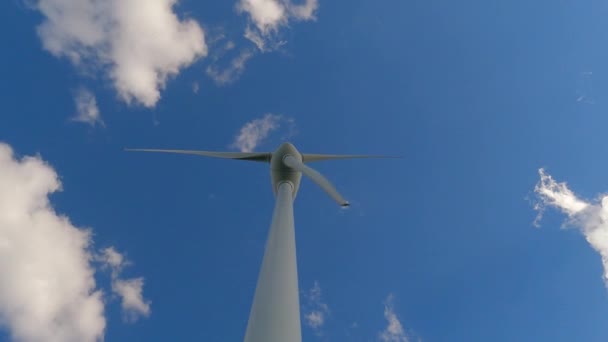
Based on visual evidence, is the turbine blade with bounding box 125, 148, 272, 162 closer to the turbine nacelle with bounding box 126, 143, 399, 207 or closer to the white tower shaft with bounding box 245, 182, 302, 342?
the turbine nacelle with bounding box 126, 143, 399, 207

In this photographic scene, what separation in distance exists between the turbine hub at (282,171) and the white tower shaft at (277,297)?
324 inches

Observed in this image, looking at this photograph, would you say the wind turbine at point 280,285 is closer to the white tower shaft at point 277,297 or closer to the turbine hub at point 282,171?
the white tower shaft at point 277,297

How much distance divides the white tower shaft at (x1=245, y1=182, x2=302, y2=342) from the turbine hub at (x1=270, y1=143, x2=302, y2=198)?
824 centimetres

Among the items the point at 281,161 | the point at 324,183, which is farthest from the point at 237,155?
the point at 324,183

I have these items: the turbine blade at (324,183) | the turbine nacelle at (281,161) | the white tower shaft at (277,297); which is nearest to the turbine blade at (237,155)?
the turbine nacelle at (281,161)

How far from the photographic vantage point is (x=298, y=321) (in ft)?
42.5

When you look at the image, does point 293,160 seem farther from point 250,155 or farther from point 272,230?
point 272,230

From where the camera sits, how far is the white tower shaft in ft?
40.0

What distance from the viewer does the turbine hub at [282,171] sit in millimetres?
26094

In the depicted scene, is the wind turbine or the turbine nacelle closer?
the wind turbine

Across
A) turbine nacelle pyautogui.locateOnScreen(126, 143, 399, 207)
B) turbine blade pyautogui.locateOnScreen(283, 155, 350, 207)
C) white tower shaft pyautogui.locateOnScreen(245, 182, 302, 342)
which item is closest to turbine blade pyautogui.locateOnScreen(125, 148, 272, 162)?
turbine nacelle pyautogui.locateOnScreen(126, 143, 399, 207)

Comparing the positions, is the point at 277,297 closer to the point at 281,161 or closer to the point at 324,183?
the point at 324,183

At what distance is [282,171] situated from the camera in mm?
26234

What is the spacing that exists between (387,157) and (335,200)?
12123mm
